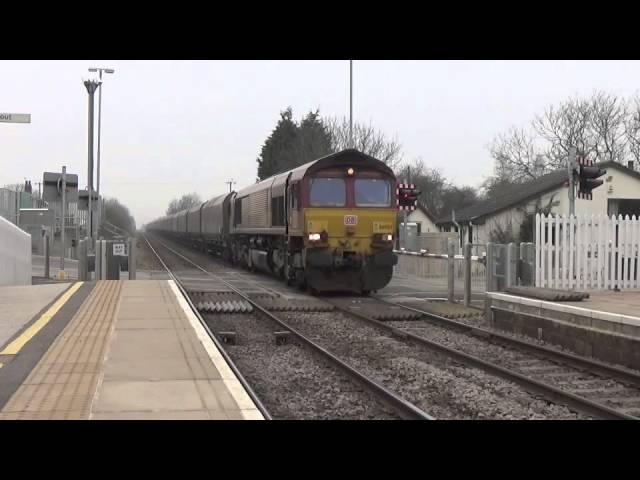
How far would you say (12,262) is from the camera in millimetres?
17609

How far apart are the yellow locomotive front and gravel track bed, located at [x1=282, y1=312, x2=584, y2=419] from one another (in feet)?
14.5

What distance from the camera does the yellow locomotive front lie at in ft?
53.9

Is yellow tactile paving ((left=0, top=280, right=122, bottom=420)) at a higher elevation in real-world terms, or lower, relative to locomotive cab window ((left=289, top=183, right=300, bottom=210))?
lower

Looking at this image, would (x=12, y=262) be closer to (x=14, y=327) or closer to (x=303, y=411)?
(x=14, y=327)

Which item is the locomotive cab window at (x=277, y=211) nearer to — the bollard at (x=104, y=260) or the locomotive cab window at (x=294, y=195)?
the locomotive cab window at (x=294, y=195)

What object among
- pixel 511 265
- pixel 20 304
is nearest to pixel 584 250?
pixel 511 265

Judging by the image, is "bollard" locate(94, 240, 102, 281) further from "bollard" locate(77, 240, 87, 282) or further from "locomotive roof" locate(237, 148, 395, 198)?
"locomotive roof" locate(237, 148, 395, 198)

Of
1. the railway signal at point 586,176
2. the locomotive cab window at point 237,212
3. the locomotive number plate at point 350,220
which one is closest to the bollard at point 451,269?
the locomotive number plate at point 350,220

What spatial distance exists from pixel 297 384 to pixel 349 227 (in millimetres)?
9053

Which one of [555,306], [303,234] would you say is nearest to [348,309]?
[303,234]

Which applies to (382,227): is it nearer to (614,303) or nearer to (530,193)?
(614,303)

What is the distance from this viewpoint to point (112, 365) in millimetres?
6820

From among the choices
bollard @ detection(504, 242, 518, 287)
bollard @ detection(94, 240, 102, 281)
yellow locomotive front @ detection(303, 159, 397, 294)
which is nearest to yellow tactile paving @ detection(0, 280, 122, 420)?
yellow locomotive front @ detection(303, 159, 397, 294)
